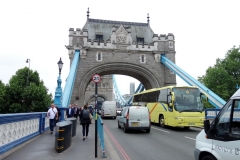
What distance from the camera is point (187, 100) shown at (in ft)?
45.4

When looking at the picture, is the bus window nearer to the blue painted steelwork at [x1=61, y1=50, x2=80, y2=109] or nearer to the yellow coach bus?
the yellow coach bus

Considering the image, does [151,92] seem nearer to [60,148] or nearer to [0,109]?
[60,148]

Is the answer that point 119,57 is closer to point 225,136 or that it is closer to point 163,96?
point 163,96

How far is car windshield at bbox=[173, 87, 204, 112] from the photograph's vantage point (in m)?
13.5

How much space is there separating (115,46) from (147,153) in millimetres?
24006

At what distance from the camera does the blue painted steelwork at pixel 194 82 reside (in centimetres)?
2013

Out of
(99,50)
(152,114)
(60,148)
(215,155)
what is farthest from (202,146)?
(99,50)

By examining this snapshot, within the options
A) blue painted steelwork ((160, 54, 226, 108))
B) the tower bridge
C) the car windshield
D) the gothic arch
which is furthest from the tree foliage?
the car windshield

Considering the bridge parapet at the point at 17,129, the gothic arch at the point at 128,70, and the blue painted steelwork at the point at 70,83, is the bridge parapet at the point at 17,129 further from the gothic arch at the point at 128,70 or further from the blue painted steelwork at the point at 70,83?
the gothic arch at the point at 128,70

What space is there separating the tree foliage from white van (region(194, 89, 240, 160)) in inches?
1275

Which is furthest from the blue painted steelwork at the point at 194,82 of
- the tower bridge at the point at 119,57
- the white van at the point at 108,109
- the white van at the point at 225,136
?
the white van at the point at 225,136

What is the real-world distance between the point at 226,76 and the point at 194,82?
43.1 feet

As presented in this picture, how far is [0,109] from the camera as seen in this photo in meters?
27.4

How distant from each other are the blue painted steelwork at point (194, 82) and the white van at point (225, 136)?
56.9 ft
